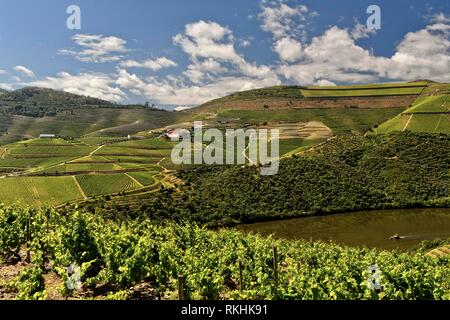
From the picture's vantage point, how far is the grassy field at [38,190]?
303 ft

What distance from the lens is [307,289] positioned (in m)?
18.6

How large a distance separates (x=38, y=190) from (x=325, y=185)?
70.8 meters

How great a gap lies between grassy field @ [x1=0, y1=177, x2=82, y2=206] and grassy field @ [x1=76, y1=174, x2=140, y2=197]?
2.41 m

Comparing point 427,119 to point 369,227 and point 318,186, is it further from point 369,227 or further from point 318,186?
point 369,227

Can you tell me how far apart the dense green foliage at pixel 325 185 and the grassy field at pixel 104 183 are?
1191 cm

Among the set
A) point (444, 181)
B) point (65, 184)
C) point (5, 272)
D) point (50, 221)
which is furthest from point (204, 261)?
point (444, 181)

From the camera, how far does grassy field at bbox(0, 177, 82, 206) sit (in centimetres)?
9238

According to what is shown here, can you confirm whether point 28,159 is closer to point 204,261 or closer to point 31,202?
point 31,202

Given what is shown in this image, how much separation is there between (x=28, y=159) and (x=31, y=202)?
46725 millimetres

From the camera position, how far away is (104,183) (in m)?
106

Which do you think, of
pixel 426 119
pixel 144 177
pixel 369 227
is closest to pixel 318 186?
pixel 369 227

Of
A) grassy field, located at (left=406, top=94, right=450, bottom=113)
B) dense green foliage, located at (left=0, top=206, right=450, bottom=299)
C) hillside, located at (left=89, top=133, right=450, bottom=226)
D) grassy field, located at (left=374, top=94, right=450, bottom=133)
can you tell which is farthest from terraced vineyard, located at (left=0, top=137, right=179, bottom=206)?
grassy field, located at (left=406, top=94, right=450, bottom=113)

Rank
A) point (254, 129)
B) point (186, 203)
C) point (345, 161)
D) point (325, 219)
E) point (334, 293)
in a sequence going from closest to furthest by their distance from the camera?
point (334, 293) < point (325, 219) < point (186, 203) < point (345, 161) < point (254, 129)

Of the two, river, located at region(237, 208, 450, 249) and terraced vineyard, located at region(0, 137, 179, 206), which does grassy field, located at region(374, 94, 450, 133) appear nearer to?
river, located at region(237, 208, 450, 249)
